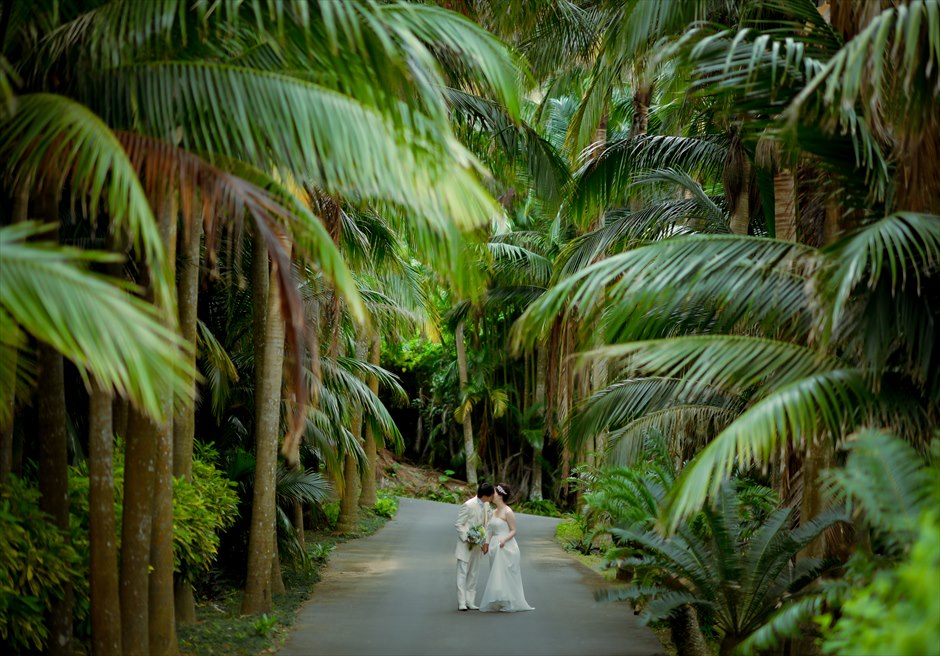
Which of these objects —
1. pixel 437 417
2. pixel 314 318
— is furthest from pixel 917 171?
pixel 437 417

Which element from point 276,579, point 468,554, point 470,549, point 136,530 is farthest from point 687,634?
point 276,579

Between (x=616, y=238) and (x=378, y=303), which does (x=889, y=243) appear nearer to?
(x=616, y=238)

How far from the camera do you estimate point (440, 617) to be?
1223 cm

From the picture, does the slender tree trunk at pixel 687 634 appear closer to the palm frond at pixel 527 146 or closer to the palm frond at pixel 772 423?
the palm frond at pixel 772 423

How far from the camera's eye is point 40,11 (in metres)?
6.65

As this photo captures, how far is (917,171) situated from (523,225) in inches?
1203

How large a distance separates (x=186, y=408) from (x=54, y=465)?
2058 mm

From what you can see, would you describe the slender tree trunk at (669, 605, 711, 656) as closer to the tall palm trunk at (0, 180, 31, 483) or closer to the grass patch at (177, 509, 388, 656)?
the grass patch at (177, 509, 388, 656)

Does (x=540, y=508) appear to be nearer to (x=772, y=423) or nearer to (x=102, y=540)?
(x=102, y=540)

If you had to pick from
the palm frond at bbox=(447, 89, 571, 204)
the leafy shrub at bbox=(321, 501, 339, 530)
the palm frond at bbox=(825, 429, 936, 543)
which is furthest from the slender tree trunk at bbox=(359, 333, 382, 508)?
the palm frond at bbox=(825, 429, 936, 543)

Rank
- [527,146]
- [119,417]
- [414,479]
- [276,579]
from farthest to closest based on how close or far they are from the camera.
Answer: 1. [414,479]
2. [276,579]
3. [527,146]
4. [119,417]

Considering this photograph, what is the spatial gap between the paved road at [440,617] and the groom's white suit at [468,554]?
11.2 inches

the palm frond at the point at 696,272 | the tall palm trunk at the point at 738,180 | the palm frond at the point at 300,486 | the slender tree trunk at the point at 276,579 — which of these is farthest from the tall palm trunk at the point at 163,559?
the tall palm trunk at the point at 738,180

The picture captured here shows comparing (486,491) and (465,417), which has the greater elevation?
(486,491)
